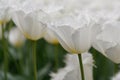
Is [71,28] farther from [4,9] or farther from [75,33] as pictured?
[4,9]

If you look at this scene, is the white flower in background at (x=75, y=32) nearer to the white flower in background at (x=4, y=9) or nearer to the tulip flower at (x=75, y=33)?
the tulip flower at (x=75, y=33)

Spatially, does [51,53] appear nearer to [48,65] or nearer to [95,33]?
[48,65]

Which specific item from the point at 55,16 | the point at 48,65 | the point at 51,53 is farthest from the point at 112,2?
the point at 55,16

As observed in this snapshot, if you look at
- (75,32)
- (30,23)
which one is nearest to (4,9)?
(30,23)

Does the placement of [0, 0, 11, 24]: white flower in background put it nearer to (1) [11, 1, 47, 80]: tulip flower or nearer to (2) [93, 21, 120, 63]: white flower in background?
(1) [11, 1, 47, 80]: tulip flower

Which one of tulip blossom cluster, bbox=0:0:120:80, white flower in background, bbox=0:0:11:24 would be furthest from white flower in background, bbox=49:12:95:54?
white flower in background, bbox=0:0:11:24

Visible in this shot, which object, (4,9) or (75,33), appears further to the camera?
(4,9)

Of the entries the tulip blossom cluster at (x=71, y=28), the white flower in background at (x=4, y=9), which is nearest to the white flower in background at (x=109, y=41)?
the tulip blossom cluster at (x=71, y=28)
